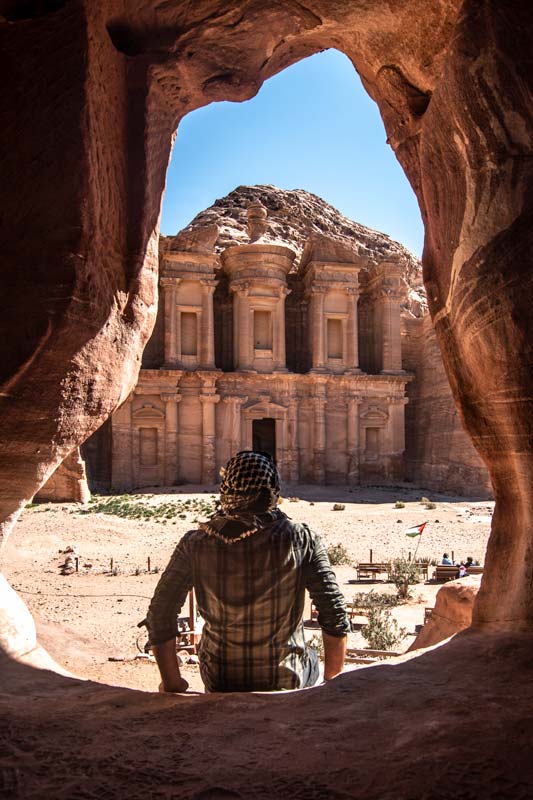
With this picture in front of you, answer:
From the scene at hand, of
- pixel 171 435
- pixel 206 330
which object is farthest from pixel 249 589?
pixel 206 330

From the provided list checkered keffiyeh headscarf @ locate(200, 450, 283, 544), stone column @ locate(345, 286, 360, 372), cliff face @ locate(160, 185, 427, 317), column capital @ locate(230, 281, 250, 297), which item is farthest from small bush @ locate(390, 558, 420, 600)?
cliff face @ locate(160, 185, 427, 317)

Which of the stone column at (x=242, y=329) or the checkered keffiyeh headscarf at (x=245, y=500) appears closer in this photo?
the checkered keffiyeh headscarf at (x=245, y=500)

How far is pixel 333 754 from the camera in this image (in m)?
1.88

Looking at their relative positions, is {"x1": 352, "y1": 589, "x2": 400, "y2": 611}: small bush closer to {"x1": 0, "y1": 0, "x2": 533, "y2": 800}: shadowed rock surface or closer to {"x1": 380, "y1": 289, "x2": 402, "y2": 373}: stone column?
{"x1": 0, "y1": 0, "x2": 533, "y2": 800}: shadowed rock surface

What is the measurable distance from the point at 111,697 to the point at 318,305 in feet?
81.4

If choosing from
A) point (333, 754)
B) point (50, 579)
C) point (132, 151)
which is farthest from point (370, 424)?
point (333, 754)

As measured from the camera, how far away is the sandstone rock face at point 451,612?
15.3 feet

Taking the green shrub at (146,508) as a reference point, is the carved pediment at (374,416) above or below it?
above

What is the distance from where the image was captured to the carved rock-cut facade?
23844 millimetres

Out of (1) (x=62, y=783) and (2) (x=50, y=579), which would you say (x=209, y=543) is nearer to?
(1) (x=62, y=783)

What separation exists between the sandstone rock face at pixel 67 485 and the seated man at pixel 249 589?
16871 millimetres

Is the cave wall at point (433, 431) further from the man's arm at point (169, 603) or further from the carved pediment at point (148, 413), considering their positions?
the man's arm at point (169, 603)

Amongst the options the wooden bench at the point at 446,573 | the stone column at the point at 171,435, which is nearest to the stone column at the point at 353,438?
the stone column at the point at 171,435

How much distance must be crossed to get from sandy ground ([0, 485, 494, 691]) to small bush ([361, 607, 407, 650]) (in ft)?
0.64
